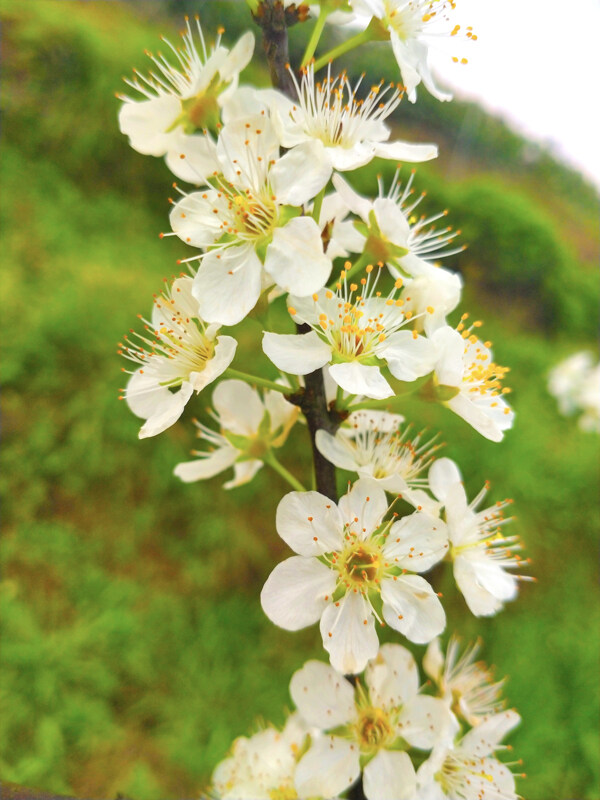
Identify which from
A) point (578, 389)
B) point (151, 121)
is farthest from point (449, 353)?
point (578, 389)

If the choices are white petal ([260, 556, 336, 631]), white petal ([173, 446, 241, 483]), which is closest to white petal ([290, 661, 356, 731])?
white petal ([260, 556, 336, 631])

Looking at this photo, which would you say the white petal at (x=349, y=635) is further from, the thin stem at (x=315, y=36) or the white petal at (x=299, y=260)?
the thin stem at (x=315, y=36)

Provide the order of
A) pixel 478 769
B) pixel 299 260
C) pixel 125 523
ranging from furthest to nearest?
1. pixel 125 523
2. pixel 478 769
3. pixel 299 260

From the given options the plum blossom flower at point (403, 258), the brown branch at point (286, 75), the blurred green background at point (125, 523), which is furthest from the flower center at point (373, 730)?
the blurred green background at point (125, 523)

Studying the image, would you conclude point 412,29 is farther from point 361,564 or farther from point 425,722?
point 425,722

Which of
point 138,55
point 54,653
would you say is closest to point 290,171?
point 54,653

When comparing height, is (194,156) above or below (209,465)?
above
